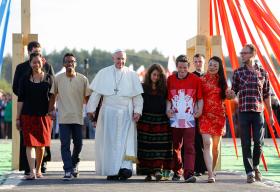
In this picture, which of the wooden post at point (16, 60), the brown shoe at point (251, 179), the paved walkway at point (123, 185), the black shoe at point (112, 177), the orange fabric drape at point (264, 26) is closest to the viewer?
the paved walkway at point (123, 185)

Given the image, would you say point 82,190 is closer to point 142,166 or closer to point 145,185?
point 145,185

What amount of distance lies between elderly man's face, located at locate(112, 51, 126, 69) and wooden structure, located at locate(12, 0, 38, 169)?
1921 mm

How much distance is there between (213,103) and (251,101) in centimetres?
53

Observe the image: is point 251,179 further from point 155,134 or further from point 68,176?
point 68,176

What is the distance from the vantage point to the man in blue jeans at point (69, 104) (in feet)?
38.8

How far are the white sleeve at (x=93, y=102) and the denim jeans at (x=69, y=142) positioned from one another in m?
0.34

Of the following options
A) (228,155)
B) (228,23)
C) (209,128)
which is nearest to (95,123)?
(209,128)

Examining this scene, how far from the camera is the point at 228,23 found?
12.7 metres

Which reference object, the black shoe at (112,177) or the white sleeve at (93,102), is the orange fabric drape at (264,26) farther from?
the black shoe at (112,177)

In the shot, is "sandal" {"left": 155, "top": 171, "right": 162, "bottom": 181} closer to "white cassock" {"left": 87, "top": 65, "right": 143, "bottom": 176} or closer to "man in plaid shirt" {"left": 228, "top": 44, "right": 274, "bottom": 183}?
"white cassock" {"left": 87, "top": 65, "right": 143, "bottom": 176}

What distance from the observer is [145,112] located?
11805mm

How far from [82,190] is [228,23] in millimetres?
4002

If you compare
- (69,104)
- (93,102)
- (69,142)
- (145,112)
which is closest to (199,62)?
(145,112)

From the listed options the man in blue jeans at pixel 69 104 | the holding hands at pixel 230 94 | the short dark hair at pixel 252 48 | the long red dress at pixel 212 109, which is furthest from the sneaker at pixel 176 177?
the short dark hair at pixel 252 48
